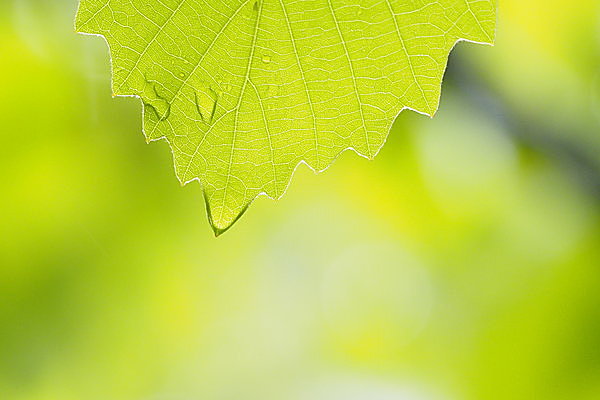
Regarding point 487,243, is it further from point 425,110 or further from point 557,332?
point 425,110

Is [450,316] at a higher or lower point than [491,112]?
lower

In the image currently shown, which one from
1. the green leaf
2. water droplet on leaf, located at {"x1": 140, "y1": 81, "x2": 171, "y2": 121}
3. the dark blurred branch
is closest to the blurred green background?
the dark blurred branch

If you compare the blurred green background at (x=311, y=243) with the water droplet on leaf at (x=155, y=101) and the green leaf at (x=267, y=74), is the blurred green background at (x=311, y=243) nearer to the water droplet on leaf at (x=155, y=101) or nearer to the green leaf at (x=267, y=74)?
the green leaf at (x=267, y=74)

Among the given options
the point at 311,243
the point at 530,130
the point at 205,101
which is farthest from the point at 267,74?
the point at 311,243

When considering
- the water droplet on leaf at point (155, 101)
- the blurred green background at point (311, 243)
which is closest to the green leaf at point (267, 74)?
the water droplet on leaf at point (155, 101)

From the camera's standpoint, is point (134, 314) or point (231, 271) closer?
point (134, 314)

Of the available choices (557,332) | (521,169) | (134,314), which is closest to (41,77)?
(134,314)

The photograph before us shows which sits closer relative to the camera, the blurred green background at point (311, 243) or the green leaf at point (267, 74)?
the green leaf at point (267, 74)
